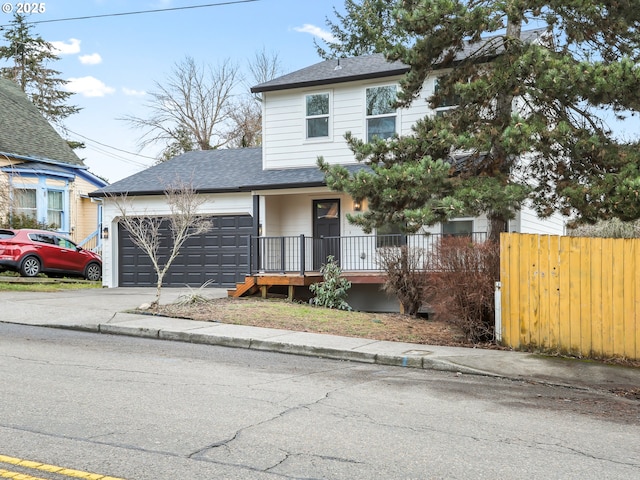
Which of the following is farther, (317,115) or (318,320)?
(317,115)

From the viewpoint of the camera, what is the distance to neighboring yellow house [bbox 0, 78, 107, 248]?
25578mm

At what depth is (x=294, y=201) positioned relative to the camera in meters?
19.9

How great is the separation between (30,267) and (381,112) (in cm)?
1225

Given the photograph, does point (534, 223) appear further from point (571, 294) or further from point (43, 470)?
point (43, 470)

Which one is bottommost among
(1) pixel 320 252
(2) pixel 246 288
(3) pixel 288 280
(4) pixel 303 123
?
(2) pixel 246 288

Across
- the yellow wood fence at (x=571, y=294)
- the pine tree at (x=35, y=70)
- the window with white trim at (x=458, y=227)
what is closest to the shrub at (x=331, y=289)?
the window with white trim at (x=458, y=227)

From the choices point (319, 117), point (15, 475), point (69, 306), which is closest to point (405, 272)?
point (319, 117)

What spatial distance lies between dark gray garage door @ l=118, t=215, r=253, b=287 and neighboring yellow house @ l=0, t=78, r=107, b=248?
5.09 meters

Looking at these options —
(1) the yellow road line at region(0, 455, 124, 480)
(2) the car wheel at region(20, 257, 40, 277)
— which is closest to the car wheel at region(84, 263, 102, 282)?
(2) the car wheel at region(20, 257, 40, 277)

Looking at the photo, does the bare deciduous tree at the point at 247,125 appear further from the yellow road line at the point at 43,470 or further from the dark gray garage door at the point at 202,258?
the yellow road line at the point at 43,470

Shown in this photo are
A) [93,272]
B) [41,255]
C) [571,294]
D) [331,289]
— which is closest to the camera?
[571,294]

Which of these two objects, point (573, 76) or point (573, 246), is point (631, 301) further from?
point (573, 76)

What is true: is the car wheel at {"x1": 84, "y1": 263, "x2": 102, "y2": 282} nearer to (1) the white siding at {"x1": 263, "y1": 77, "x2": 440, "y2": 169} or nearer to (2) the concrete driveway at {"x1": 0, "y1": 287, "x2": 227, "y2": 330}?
(2) the concrete driveway at {"x1": 0, "y1": 287, "x2": 227, "y2": 330}

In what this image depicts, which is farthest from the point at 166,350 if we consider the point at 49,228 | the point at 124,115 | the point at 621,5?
the point at 124,115
